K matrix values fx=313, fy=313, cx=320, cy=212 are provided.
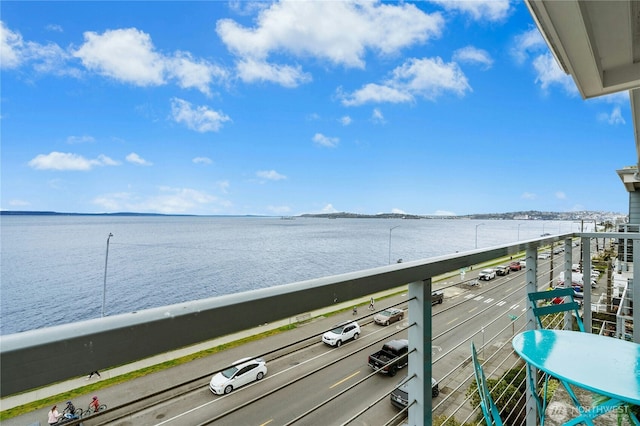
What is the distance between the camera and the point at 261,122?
95562 mm

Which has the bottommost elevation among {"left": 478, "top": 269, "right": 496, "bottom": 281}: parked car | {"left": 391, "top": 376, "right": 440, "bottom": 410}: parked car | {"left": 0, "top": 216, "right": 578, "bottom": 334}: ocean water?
{"left": 0, "top": 216, "right": 578, "bottom": 334}: ocean water

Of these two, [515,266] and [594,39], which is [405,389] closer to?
[594,39]

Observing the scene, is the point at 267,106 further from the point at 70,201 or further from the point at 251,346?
the point at 251,346

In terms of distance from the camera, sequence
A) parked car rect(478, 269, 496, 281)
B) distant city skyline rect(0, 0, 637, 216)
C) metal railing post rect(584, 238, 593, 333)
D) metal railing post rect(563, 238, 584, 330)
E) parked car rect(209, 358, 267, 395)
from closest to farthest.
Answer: parked car rect(209, 358, 267, 395) < metal railing post rect(563, 238, 584, 330) < metal railing post rect(584, 238, 593, 333) < parked car rect(478, 269, 496, 281) < distant city skyline rect(0, 0, 637, 216)

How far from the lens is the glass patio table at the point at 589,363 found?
122 cm

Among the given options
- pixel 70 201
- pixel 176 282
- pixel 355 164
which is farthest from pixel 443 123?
pixel 70 201

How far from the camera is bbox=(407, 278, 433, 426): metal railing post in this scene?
1157 millimetres

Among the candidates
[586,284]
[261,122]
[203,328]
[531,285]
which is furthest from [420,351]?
[261,122]

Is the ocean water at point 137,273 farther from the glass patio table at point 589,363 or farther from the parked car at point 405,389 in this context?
the glass patio table at point 589,363

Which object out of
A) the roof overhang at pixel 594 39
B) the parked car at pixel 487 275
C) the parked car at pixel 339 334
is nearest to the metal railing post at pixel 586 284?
the roof overhang at pixel 594 39

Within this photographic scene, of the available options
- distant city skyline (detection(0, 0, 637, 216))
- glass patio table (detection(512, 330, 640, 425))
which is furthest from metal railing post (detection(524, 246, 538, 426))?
distant city skyline (detection(0, 0, 637, 216))

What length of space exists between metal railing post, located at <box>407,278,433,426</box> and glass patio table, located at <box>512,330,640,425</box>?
22.5 inches

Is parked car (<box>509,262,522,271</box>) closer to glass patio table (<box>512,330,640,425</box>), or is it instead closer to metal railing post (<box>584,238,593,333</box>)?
metal railing post (<box>584,238,593,333</box>)

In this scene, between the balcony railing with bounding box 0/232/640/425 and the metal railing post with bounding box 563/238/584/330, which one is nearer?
the balcony railing with bounding box 0/232/640/425
